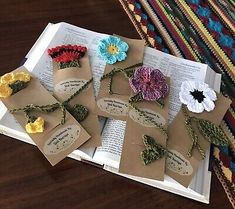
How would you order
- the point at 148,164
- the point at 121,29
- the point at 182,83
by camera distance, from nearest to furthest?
the point at 148,164, the point at 182,83, the point at 121,29

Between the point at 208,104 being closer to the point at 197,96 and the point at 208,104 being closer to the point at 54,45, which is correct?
the point at 197,96

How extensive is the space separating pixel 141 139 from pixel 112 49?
0.20 metres

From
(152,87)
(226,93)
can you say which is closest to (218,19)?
(226,93)

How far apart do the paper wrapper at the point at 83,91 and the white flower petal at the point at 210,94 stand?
0.61 feet

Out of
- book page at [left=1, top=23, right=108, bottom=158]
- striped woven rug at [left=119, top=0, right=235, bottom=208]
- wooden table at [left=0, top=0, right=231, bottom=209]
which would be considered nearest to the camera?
wooden table at [left=0, top=0, right=231, bottom=209]

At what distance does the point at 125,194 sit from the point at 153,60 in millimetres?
261

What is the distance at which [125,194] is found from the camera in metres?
0.56

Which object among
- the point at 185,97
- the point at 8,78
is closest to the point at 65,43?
the point at 8,78

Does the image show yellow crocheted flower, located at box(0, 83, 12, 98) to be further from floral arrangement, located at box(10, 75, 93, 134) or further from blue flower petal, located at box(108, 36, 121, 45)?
blue flower petal, located at box(108, 36, 121, 45)

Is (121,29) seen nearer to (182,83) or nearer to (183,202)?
(182,83)

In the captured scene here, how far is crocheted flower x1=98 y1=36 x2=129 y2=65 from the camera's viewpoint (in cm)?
68

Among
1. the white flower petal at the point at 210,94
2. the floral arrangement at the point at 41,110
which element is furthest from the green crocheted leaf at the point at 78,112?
the white flower petal at the point at 210,94

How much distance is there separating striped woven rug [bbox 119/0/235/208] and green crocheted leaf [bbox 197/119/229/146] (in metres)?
0.08

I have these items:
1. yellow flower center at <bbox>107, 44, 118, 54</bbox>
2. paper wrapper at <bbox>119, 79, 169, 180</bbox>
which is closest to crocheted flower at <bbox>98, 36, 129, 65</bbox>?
yellow flower center at <bbox>107, 44, 118, 54</bbox>
